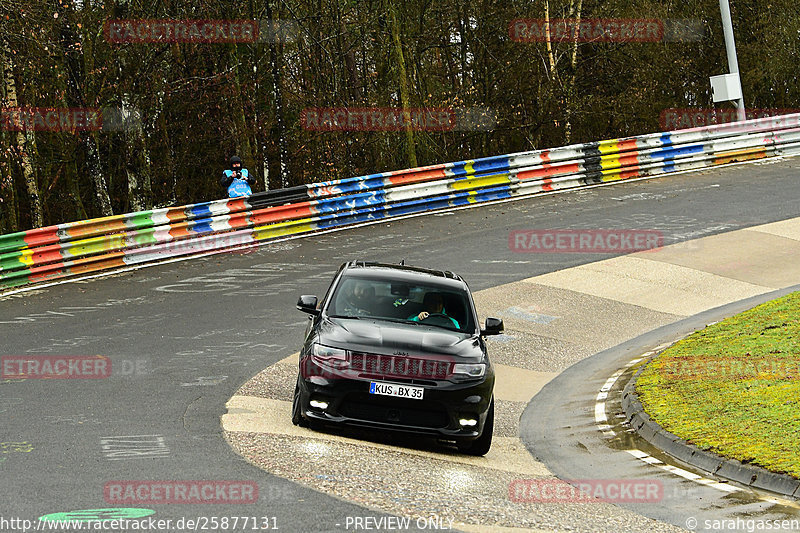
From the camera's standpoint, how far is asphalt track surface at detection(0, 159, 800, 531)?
309 inches

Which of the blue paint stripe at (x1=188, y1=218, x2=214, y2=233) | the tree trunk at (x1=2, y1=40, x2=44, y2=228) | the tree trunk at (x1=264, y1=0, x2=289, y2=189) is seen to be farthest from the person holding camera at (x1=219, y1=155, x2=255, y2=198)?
the tree trunk at (x1=264, y1=0, x2=289, y2=189)

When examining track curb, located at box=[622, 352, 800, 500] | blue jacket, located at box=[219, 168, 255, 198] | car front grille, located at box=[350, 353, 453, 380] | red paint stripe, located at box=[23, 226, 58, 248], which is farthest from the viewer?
blue jacket, located at box=[219, 168, 255, 198]

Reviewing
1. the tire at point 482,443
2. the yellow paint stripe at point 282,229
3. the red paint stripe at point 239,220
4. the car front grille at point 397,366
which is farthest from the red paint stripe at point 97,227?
the tire at point 482,443

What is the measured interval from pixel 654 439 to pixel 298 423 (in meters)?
3.62

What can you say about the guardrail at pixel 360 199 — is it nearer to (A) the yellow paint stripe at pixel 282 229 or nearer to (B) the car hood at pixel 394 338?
(A) the yellow paint stripe at pixel 282 229

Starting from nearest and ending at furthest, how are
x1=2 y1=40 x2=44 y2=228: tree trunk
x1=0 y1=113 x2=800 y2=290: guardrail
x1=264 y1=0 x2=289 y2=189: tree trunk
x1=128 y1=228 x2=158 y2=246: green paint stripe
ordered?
x1=0 y1=113 x2=800 y2=290: guardrail < x1=128 y1=228 x2=158 y2=246: green paint stripe < x1=2 y1=40 x2=44 y2=228: tree trunk < x1=264 y1=0 x2=289 y2=189: tree trunk

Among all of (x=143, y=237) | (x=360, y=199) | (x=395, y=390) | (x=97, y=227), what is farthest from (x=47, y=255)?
(x=395, y=390)

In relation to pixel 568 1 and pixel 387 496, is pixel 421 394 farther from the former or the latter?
pixel 568 1

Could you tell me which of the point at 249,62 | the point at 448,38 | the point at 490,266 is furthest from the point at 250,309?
the point at 448,38

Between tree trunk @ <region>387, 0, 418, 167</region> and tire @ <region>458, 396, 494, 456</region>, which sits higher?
tree trunk @ <region>387, 0, 418, 167</region>

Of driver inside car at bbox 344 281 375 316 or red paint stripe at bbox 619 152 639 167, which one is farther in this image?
red paint stripe at bbox 619 152 639 167

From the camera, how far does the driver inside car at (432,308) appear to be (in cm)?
1046

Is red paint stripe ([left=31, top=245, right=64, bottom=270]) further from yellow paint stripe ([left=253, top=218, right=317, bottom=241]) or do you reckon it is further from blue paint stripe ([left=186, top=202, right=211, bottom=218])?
yellow paint stripe ([left=253, top=218, right=317, bottom=241])

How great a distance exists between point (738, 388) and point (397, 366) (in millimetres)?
4406
